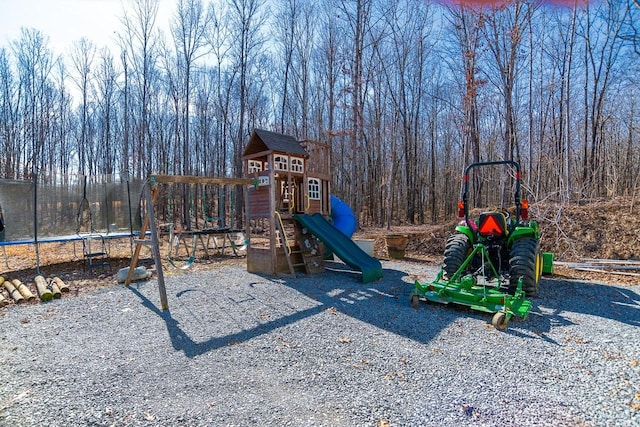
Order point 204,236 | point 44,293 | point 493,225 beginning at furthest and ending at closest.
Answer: point 204,236
point 44,293
point 493,225

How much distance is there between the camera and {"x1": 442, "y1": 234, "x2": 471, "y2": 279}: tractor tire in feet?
19.5

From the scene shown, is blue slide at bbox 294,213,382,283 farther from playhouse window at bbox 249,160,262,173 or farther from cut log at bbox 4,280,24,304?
cut log at bbox 4,280,24,304

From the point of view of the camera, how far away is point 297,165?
841cm

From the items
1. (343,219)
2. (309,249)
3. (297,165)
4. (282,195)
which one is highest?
(297,165)

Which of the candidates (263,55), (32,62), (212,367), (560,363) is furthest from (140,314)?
(32,62)

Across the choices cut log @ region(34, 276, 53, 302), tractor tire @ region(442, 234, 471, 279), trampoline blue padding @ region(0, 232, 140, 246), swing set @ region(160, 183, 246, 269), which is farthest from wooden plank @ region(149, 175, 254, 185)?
tractor tire @ region(442, 234, 471, 279)

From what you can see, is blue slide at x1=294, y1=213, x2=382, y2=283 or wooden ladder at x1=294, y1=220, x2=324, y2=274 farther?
wooden ladder at x1=294, y1=220, x2=324, y2=274

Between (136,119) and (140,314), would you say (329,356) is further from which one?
(136,119)

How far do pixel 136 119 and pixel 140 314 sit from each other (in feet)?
84.8

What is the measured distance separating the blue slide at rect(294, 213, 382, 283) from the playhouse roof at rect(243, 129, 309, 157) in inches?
60.8

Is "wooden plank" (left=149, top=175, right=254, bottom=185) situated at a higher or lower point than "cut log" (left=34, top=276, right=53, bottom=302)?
higher

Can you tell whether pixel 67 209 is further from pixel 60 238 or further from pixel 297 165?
pixel 297 165

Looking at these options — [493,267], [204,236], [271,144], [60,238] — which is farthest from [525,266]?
[204,236]

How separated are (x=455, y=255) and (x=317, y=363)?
355 centimetres
